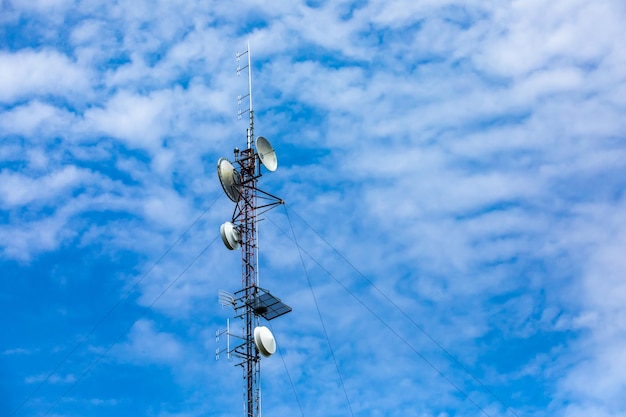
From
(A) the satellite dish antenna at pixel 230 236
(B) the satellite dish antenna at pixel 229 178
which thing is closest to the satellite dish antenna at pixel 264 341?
(A) the satellite dish antenna at pixel 230 236

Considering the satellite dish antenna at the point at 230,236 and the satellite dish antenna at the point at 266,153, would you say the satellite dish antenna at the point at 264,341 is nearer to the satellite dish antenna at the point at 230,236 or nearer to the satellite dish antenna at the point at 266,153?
the satellite dish antenna at the point at 230,236

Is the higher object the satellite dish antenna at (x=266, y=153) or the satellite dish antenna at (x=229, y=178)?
the satellite dish antenna at (x=266, y=153)

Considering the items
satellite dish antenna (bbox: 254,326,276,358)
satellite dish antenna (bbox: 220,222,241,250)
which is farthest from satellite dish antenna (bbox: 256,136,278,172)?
satellite dish antenna (bbox: 254,326,276,358)

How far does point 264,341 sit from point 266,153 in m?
8.46

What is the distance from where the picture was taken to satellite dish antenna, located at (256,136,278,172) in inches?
1731

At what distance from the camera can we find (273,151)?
4481 centimetres

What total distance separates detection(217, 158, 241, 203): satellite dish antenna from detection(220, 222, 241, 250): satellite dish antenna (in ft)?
4.20

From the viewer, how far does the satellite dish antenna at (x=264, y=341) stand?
40.6 metres

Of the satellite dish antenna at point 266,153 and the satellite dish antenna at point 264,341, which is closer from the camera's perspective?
the satellite dish antenna at point 264,341

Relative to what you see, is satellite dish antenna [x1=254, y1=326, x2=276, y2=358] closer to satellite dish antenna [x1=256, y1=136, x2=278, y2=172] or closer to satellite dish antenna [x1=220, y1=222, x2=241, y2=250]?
satellite dish antenna [x1=220, y1=222, x2=241, y2=250]

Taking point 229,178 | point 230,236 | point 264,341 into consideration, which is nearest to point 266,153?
point 229,178

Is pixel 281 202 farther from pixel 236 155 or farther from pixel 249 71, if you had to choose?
pixel 249 71

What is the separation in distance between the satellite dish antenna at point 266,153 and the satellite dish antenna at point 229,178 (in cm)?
129

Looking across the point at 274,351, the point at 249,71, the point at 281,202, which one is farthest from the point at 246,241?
the point at 249,71
